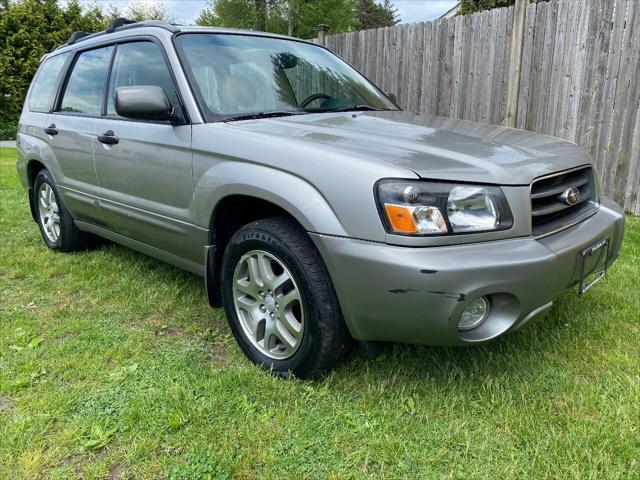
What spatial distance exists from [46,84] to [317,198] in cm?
360

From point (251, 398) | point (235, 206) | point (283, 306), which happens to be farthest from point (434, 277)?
point (235, 206)

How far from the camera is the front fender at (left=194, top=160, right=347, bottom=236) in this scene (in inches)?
85.4

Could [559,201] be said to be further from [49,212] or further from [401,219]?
[49,212]

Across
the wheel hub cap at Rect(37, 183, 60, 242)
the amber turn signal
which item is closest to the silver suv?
the amber turn signal

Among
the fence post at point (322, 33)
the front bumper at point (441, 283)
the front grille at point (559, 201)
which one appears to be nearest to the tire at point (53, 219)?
the front bumper at point (441, 283)

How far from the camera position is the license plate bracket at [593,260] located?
91.8 inches

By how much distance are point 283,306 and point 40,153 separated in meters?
3.07

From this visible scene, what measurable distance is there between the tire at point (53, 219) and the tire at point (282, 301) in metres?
2.33

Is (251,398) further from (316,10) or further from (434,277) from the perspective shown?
(316,10)

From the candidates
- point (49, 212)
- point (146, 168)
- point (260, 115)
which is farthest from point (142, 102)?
point (49, 212)

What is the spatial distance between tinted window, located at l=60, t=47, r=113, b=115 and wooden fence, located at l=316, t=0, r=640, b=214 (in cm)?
401

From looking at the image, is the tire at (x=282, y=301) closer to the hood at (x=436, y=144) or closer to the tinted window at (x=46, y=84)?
the hood at (x=436, y=144)

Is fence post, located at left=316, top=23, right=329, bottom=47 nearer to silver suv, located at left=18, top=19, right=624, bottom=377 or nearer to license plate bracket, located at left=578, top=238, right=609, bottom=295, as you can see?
silver suv, located at left=18, top=19, right=624, bottom=377

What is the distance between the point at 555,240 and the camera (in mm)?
2242
